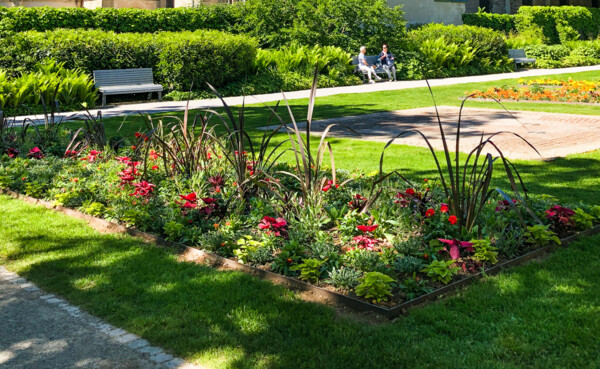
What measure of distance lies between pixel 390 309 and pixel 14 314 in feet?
8.15

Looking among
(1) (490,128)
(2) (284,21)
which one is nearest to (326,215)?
(1) (490,128)

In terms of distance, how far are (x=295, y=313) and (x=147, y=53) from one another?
15297 millimetres

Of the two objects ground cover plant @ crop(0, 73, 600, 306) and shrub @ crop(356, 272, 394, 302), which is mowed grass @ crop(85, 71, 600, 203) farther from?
shrub @ crop(356, 272, 394, 302)

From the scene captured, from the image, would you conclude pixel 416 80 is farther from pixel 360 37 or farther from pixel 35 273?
pixel 35 273

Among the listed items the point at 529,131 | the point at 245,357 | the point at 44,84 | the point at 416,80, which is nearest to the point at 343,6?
the point at 416,80

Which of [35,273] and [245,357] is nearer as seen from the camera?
[245,357]

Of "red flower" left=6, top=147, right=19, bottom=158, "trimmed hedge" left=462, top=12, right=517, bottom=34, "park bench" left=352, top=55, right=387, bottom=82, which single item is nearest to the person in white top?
"park bench" left=352, top=55, right=387, bottom=82

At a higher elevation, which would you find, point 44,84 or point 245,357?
point 44,84

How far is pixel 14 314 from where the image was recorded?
4.38 meters

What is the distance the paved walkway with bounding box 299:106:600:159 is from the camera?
30.6 ft

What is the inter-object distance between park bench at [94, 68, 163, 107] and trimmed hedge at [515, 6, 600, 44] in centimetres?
2473

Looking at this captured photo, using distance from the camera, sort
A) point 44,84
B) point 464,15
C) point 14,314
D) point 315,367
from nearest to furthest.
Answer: point 315,367
point 14,314
point 44,84
point 464,15

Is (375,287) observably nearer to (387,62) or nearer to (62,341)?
(62,341)

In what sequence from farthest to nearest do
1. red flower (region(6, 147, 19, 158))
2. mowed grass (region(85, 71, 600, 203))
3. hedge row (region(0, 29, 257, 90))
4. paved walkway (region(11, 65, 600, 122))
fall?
hedge row (region(0, 29, 257, 90)) → paved walkway (region(11, 65, 600, 122)) → red flower (region(6, 147, 19, 158)) → mowed grass (region(85, 71, 600, 203))
